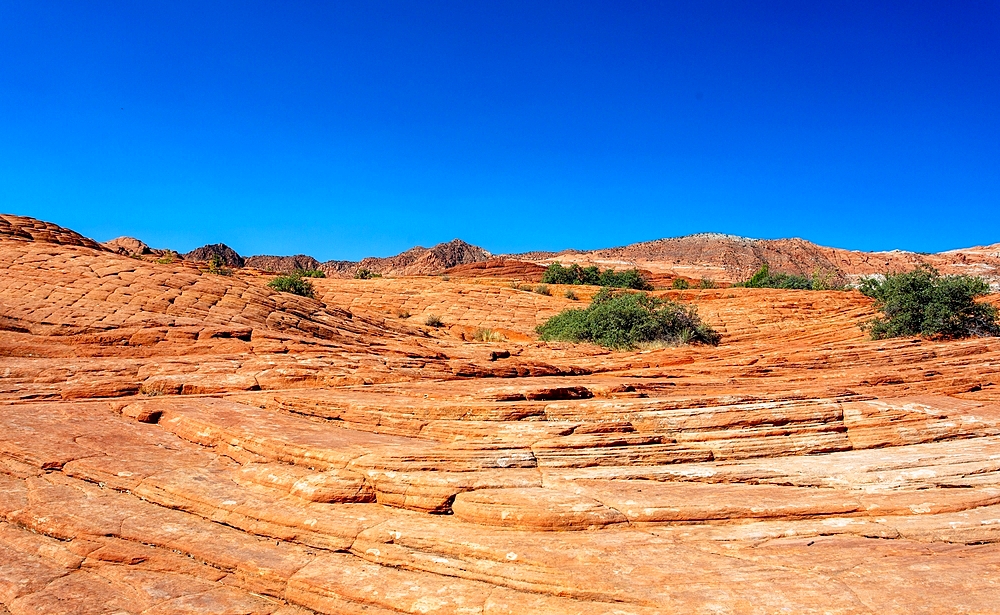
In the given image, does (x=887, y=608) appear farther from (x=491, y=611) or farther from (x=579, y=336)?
(x=579, y=336)

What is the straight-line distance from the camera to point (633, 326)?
21250 mm

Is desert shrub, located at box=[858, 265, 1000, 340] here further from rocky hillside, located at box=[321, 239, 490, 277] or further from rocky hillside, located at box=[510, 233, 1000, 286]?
rocky hillside, located at box=[321, 239, 490, 277]

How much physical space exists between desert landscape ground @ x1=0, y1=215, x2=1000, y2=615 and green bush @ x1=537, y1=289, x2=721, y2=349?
7.48 metres

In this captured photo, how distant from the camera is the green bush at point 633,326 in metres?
20.7

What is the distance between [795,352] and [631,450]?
8.40m

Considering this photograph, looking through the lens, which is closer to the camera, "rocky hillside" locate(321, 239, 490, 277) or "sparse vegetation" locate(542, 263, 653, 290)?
"sparse vegetation" locate(542, 263, 653, 290)

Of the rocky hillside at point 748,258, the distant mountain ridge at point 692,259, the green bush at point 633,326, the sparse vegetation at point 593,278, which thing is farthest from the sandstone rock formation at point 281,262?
the green bush at point 633,326

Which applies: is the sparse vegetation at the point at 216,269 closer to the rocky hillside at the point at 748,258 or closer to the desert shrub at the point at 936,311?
the desert shrub at the point at 936,311

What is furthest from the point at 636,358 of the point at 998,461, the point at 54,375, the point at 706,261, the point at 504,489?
the point at 706,261

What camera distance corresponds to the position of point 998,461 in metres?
6.73

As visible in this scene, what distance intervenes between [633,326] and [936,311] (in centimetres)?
854

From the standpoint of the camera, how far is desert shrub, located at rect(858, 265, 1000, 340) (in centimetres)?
1675

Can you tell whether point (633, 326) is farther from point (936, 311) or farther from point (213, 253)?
point (213, 253)

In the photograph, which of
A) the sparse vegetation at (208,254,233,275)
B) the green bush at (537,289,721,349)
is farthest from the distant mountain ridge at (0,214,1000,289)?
the green bush at (537,289,721,349)
